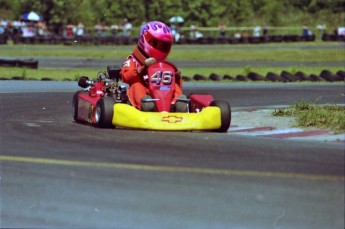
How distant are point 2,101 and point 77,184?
8.07m

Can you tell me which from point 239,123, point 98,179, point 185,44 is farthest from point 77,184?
point 185,44

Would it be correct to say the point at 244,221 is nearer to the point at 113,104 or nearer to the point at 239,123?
the point at 113,104

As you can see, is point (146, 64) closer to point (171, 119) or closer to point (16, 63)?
point (171, 119)

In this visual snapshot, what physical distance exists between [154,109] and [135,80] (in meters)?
0.53

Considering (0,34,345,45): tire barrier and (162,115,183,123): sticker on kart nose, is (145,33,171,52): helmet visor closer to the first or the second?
(162,115,183,123): sticker on kart nose

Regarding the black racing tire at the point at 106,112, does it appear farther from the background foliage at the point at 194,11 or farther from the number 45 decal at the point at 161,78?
the background foliage at the point at 194,11

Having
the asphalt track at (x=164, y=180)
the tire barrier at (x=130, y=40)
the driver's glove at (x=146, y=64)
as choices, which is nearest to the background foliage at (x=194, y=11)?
the tire barrier at (x=130, y=40)

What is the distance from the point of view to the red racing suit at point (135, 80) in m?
10.9

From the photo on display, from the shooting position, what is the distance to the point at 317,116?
1101cm

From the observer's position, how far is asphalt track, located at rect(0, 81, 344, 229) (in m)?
5.84

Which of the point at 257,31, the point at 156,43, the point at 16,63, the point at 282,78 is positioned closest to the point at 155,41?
the point at 156,43

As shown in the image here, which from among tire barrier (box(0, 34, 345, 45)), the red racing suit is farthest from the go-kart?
tire barrier (box(0, 34, 345, 45))

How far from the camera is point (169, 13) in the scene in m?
55.0

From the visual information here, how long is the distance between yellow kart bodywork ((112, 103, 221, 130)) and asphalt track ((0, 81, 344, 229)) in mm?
153
